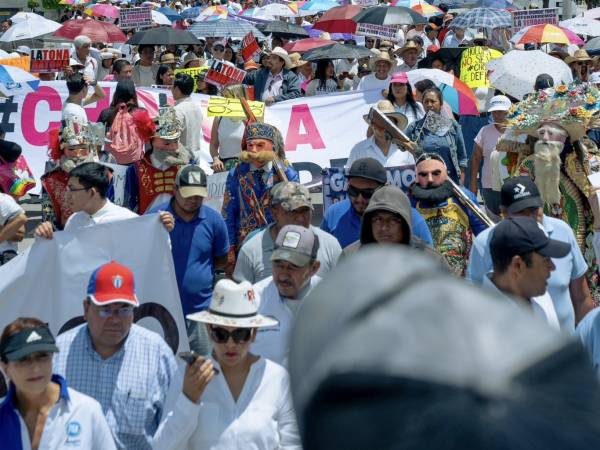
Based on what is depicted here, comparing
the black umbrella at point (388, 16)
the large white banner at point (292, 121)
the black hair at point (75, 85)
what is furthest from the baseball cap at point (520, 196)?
the black umbrella at point (388, 16)

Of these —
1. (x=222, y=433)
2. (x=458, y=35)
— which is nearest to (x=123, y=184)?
(x=222, y=433)

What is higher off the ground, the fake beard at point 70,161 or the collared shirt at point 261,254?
the collared shirt at point 261,254

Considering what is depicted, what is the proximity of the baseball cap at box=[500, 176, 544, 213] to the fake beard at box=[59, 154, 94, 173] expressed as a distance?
3.52 meters

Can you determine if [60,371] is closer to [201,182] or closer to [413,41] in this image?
[201,182]

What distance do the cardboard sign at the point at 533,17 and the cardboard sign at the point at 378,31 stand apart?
230 cm

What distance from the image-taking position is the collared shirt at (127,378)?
456 centimetres

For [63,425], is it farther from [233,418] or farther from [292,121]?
[292,121]

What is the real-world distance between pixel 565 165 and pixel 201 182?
7.58ft

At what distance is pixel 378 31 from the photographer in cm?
1978

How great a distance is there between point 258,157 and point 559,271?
2913 mm

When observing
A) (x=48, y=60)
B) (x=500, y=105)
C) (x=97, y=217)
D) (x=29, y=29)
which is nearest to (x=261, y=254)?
(x=97, y=217)

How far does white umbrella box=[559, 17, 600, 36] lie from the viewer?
2258cm

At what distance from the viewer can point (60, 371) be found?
4.63m

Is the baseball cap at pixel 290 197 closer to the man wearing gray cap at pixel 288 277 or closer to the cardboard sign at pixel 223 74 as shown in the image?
the man wearing gray cap at pixel 288 277
